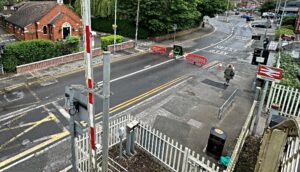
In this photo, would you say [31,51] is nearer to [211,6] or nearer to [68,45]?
[68,45]

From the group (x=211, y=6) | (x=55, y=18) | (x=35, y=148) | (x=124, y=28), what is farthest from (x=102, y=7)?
(x=35, y=148)

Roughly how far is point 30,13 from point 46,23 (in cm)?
423

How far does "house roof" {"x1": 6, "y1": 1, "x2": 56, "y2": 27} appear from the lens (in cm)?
2872

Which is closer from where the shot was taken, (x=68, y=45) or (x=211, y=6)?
(x=68, y=45)

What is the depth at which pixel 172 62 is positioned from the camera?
870 inches

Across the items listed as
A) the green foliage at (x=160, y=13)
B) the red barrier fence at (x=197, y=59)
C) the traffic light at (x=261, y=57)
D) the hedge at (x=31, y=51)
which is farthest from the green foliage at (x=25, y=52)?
the traffic light at (x=261, y=57)

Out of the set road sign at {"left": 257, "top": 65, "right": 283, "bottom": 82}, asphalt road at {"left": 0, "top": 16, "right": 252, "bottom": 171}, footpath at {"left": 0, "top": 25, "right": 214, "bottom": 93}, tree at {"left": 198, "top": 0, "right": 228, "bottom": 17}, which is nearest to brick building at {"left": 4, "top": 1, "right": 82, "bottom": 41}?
footpath at {"left": 0, "top": 25, "right": 214, "bottom": 93}

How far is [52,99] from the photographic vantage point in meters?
13.4

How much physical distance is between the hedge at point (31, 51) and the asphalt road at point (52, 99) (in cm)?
343

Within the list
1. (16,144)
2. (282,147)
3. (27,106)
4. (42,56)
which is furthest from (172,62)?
(282,147)

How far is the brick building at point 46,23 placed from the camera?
2814 cm

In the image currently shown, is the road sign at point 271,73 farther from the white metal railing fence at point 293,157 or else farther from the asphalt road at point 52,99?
the asphalt road at point 52,99

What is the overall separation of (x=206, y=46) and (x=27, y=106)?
23.3 m

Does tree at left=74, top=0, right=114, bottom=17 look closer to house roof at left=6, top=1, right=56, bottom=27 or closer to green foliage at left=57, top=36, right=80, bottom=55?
house roof at left=6, top=1, right=56, bottom=27
